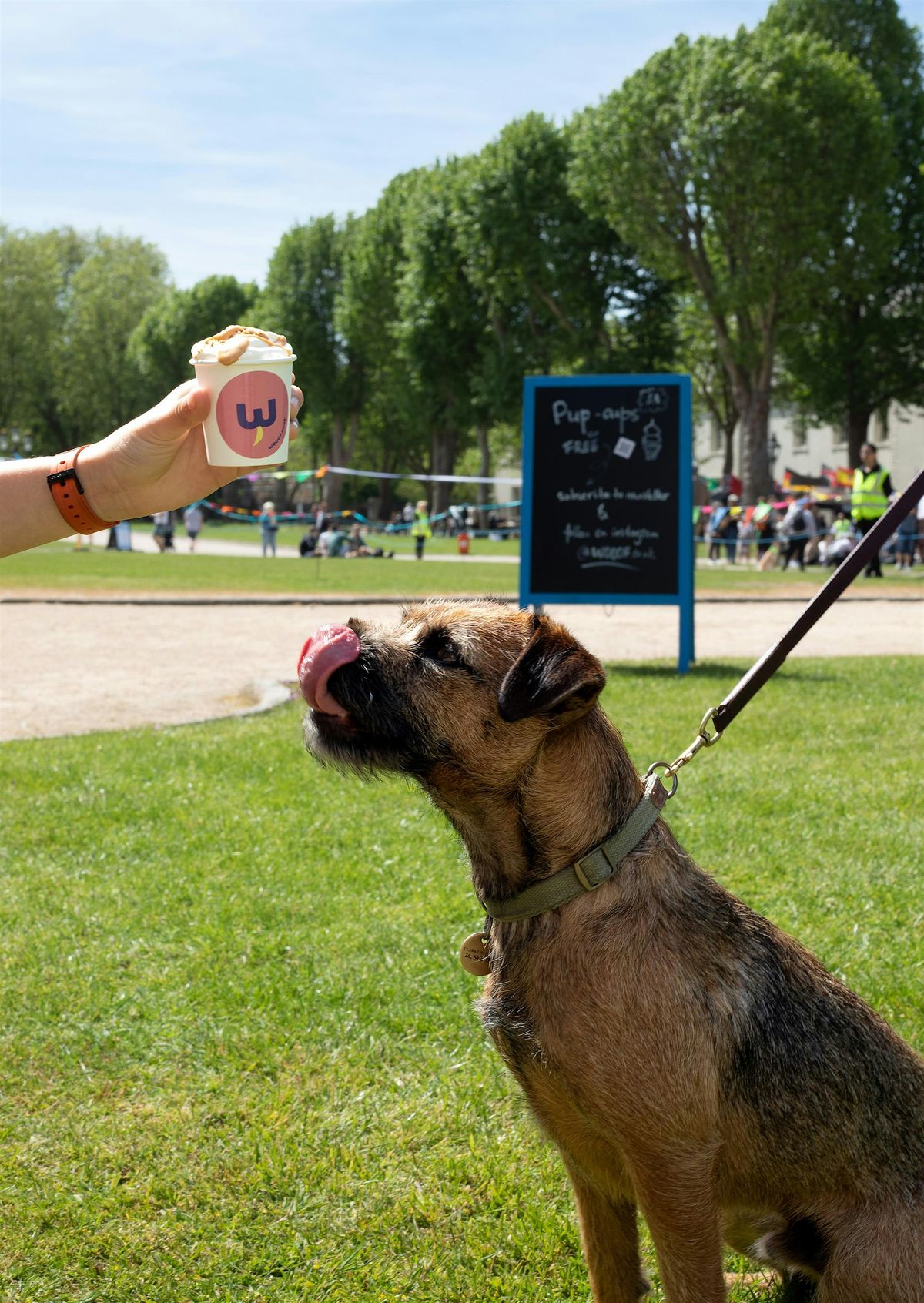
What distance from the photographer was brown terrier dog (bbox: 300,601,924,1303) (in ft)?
7.65

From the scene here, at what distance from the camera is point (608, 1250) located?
2.67 meters

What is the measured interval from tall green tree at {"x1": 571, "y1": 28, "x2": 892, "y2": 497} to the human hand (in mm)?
39594

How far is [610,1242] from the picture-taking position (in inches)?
A: 105

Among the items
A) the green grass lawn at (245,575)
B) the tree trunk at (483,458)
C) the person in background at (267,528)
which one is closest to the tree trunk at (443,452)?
the tree trunk at (483,458)

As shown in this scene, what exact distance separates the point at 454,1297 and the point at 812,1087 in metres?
1.03

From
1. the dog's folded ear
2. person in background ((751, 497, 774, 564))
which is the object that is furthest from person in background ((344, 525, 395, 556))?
the dog's folded ear

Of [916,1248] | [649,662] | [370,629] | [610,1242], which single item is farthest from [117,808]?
[649,662]

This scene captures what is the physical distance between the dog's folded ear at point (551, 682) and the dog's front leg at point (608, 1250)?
44.2 inches

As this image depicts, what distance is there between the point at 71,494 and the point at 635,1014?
1.77m

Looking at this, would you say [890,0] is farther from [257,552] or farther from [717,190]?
[257,552]

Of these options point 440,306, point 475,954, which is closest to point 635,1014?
point 475,954

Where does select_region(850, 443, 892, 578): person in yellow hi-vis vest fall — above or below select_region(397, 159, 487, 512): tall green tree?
below

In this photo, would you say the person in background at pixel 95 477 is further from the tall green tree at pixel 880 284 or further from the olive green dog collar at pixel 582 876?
the tall green tree at pixel 880 284

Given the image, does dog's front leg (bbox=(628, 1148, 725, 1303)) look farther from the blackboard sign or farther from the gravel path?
the blackboard sign
